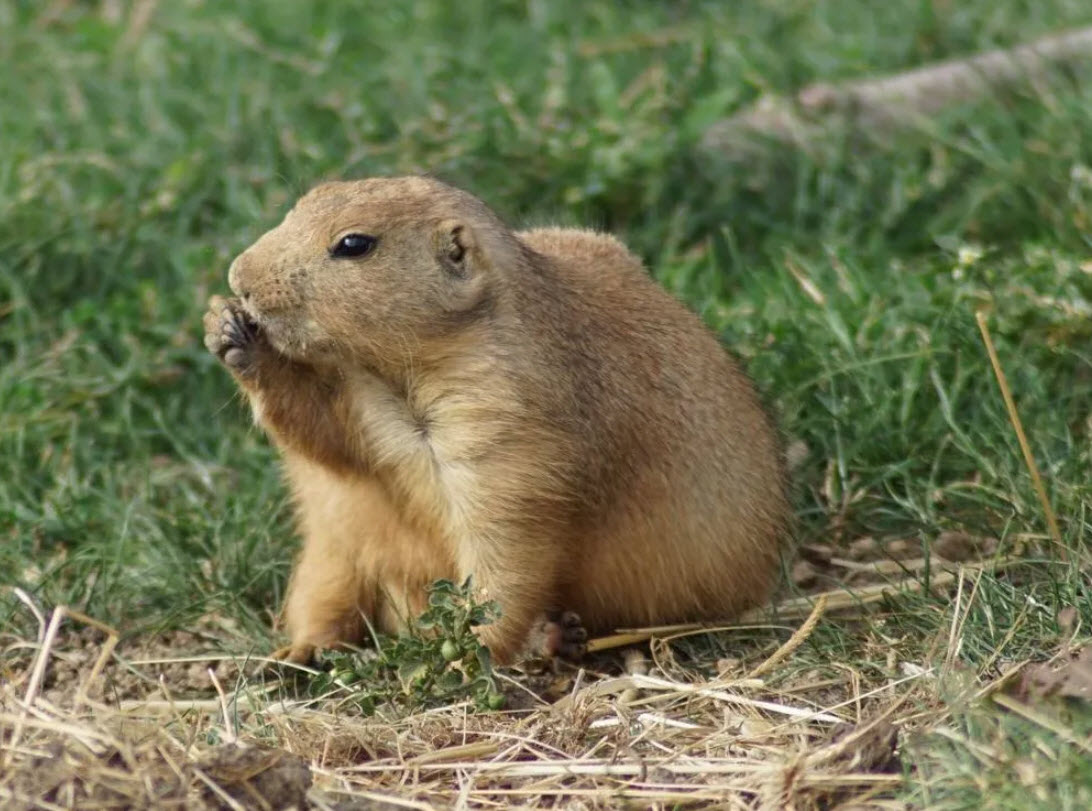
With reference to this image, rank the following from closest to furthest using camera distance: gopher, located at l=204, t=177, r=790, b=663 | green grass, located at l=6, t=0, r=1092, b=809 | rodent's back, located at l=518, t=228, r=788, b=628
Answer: gopher, located at l=204, t=177, r=790, b=663 < rodent's back, located at l=518, t=228, r=788, b=628 < green grass, located at l=6, t=0, r=1092, b=809

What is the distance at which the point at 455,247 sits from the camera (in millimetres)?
4840

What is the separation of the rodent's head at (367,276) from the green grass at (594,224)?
1231mm

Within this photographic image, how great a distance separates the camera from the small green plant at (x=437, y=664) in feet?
15.2

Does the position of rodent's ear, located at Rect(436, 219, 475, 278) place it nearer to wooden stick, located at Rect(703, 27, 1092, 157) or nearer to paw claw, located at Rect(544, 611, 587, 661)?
paw claw, located at Rect(544, 611, 587, 661)

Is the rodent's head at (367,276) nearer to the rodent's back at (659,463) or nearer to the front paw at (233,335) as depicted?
the front paw at (233,335)

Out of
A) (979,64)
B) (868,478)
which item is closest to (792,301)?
(868,478)

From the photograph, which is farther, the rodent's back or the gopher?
the rodent's back

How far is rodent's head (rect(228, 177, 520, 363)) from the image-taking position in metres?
4.70

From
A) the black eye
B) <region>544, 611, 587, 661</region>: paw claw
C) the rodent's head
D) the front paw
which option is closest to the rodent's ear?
the rodent's head

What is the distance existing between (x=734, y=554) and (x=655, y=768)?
3.58 feet

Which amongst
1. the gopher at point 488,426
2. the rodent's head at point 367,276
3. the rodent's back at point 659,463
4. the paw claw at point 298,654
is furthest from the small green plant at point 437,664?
the rodent's head at point 367,276

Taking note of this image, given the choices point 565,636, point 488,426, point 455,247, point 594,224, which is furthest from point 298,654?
point 594,224

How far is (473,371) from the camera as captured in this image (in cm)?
479

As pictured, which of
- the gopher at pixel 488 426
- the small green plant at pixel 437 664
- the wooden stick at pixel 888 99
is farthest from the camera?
the wooden stick at pixel 888 99
